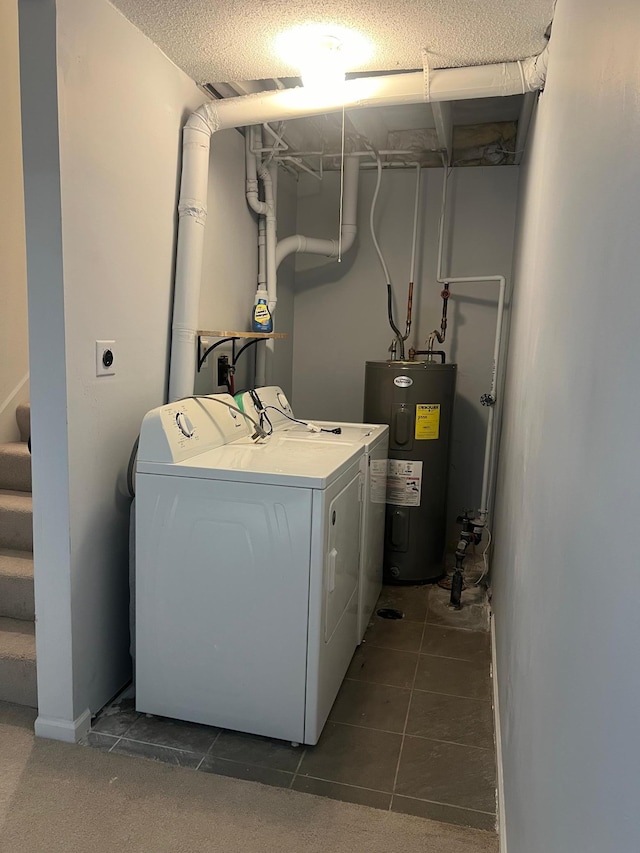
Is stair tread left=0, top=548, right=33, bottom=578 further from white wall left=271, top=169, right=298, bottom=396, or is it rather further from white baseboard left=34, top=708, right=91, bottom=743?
white wall left=271, top=169, right=298, bottom=396

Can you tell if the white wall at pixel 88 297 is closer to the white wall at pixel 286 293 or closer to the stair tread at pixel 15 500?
the stair tread at pixel 15 500

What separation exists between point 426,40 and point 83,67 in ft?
3.70

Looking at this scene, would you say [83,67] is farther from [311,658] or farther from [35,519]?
[311,658]

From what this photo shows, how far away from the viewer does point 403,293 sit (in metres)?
3.93

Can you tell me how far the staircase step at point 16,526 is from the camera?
252 centimetres

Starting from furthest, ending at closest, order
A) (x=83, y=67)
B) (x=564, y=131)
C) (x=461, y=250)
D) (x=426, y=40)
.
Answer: (x=461, y=250)
(x=426, y=40)
(x=83, y=67)
(x=564, y=131)

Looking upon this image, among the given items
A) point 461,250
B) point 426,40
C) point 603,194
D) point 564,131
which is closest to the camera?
point 603,194

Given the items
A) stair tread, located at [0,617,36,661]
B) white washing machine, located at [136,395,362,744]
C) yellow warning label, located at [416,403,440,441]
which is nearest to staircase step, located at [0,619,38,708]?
stair tread, located at [0,617,36,661]

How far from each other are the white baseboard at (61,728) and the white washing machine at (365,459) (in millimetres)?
1148

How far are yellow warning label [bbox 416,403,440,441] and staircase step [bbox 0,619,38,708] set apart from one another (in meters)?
2.09

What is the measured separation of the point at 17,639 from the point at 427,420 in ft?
7.14

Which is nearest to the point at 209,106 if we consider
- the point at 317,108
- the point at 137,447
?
the point at 317,108

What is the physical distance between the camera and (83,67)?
1845 millimetres

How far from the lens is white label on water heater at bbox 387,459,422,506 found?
338 cm
